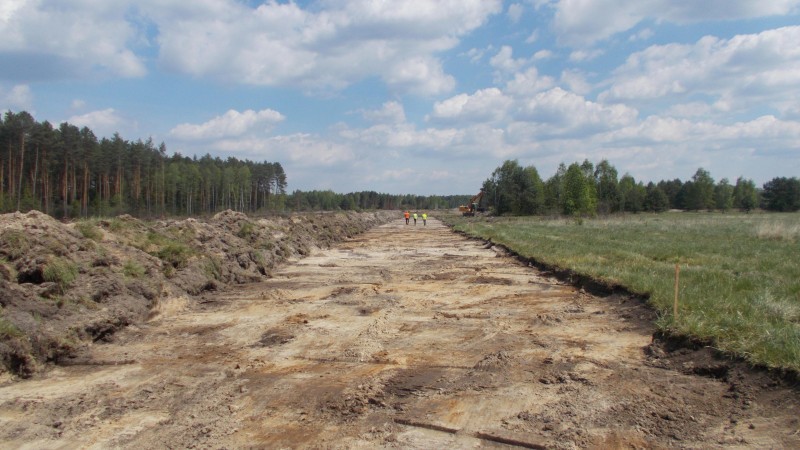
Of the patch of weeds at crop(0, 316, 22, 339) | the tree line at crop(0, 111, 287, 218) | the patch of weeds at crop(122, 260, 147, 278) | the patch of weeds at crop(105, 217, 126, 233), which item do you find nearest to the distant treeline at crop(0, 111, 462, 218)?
the tree line at crop(0, 111, 287, 218)

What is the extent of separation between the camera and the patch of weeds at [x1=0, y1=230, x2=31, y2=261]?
9.12m

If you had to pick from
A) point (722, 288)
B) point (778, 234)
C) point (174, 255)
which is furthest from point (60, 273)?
point (778, 234)

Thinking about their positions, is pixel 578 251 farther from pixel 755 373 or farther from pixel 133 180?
pixel 133 180

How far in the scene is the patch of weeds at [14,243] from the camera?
9117mm

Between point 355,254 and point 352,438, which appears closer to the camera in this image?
point 352,438

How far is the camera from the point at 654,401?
5.66m

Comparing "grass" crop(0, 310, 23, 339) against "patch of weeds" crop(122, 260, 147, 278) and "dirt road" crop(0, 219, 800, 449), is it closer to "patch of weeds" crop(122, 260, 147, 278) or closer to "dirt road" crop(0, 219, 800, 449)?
"dirt road" crop(0, 219, 800, 449)

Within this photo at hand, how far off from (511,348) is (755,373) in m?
3.01

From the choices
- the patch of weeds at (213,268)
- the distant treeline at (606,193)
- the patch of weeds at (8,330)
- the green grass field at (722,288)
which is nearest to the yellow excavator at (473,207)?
the distant treeline at (606,193)

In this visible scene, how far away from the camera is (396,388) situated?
240 inches

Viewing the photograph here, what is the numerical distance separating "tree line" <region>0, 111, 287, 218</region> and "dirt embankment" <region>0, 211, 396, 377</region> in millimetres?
37249

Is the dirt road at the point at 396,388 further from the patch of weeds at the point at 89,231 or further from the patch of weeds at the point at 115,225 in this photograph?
the patch of weeds at the point at 115,225

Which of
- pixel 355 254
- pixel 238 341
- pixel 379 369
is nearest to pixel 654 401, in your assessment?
pixel 379 369

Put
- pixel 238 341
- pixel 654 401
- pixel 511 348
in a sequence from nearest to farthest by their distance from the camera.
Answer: pixel 654 401 → pixel 511 348 → pixel 238 341
